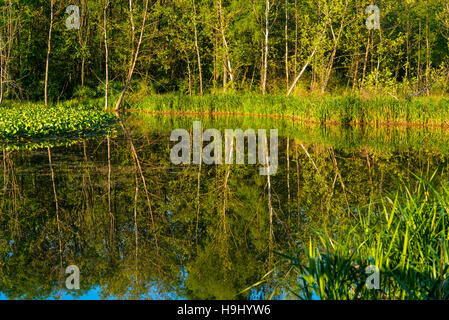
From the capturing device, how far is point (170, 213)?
7.99 meters

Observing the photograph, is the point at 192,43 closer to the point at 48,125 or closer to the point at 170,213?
the point at 48,125

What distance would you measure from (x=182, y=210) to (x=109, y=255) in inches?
88.5

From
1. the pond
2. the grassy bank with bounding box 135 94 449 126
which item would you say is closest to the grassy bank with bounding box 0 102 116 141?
the pond

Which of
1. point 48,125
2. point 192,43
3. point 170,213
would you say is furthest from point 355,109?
point 192,43

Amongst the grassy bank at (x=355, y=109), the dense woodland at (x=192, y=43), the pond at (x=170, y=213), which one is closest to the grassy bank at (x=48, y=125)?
the pond at (x=170, y=213)

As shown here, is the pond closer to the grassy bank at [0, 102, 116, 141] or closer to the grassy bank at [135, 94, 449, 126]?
the grassy bank at [0, 102, 116, 141]

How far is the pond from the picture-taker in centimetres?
534

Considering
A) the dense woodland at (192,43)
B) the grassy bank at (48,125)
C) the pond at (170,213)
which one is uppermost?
the dense woodland at (192,43)

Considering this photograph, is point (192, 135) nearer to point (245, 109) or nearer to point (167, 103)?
point (245, 109)

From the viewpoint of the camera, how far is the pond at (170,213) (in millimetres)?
5340

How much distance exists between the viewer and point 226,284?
524 cm

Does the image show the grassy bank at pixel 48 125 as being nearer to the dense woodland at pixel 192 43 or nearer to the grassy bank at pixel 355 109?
the grassy bank at pixel 355 109

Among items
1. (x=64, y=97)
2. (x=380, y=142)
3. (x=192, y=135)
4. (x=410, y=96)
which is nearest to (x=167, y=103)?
(x=64, y=97)

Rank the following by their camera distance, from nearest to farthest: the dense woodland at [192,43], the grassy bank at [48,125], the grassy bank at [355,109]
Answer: the grassy bank at [48,125]
the grassy bank at [355,109]
the dense woodland at [192,43]
